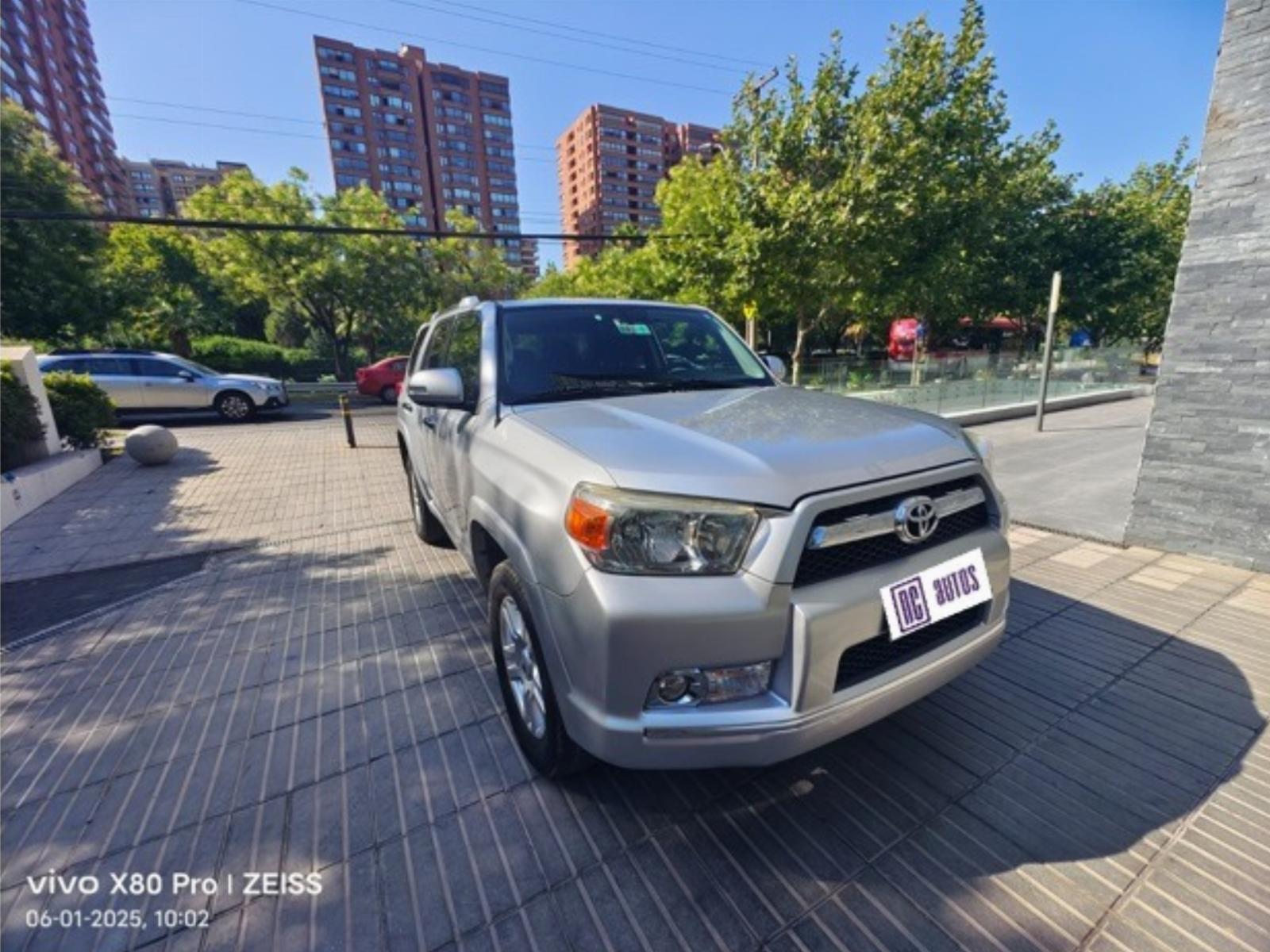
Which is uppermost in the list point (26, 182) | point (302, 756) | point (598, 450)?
point (26, 182)

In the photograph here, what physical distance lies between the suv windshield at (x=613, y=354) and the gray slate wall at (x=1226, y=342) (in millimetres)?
3220

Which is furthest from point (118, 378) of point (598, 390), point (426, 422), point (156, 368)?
point (598, 390)

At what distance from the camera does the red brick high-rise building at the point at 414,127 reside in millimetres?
75625

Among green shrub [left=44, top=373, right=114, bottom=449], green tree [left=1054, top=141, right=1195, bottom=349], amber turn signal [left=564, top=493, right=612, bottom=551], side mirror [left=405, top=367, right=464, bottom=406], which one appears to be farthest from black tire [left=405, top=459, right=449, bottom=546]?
green tree [left=1054, top=141, right=1195, bottom=349]

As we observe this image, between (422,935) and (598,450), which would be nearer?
(422,935)

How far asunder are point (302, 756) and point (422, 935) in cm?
107

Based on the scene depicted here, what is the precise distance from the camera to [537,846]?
1.80 m

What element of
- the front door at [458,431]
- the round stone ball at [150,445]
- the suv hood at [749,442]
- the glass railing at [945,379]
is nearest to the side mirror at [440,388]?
the front door at [458,431]

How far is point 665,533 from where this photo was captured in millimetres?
1556

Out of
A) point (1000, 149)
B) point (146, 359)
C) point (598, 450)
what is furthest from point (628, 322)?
point (1000, 149)

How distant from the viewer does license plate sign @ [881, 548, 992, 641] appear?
5.34 ft

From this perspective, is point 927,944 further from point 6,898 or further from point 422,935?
point 6,898

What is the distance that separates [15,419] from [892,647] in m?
9.97

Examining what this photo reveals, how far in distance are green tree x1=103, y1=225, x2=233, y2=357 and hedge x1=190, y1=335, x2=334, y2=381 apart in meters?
0.90
